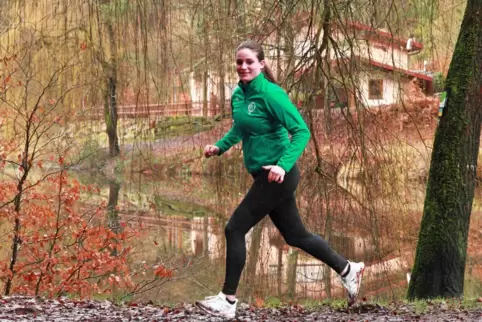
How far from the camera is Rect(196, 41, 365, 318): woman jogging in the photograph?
394cm

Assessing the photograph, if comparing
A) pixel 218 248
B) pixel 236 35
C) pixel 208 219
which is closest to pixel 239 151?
pixel 236 35

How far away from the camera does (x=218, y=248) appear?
1117 centimetres

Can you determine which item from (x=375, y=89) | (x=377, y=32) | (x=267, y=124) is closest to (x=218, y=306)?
(x=267, y=124)

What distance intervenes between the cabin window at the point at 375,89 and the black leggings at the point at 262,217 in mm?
4314

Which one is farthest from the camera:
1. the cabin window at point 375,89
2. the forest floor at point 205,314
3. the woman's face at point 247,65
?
the cabin window at point 375,89

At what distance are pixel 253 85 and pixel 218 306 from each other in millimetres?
1275

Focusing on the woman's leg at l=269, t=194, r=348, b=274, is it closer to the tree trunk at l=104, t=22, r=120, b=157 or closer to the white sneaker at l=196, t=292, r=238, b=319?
the white sneaker at l=196, t=292, r=238, b=319

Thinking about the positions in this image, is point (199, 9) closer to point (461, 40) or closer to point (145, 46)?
point (145, 46)

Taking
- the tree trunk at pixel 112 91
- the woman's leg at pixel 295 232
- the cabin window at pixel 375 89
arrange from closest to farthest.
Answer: the woman's leg at pixel 295 232, the tree trunk at pixel 112 91, the cabin window at pixel 375 89

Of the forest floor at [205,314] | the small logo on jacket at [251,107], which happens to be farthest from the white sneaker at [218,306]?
the small logo on jacket at [251,107]

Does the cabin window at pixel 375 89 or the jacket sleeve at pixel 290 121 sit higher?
the cabin window at pixel 375 89

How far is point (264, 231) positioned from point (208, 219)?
22.4ft

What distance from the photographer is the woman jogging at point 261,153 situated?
155 inches

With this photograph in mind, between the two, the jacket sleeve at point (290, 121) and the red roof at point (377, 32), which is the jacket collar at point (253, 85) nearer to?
the jacket sleeve at point (290, 121)
